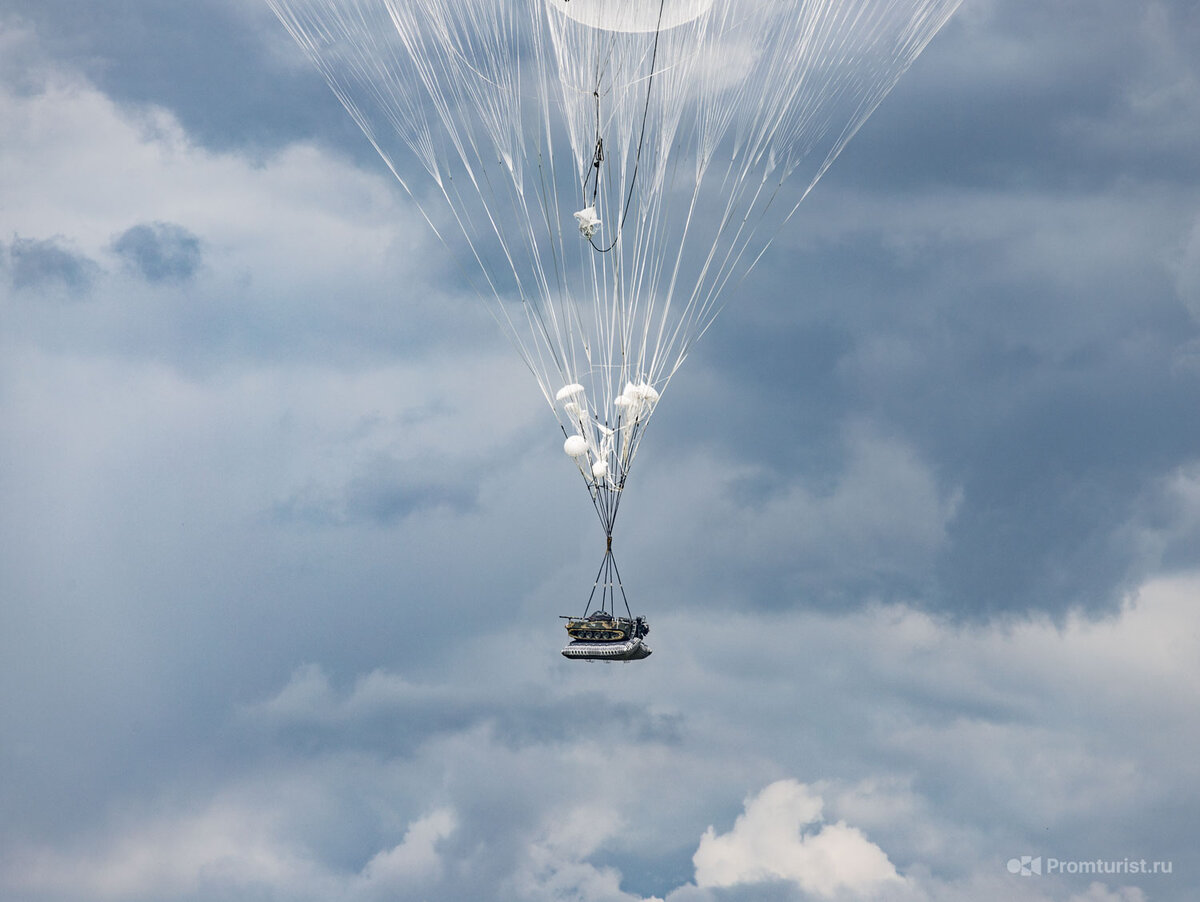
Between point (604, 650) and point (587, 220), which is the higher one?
point (587, 220)

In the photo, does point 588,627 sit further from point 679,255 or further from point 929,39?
point 929,39

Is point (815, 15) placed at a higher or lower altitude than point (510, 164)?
higher

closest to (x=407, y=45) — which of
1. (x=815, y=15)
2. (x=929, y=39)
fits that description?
(x=815, y=15)

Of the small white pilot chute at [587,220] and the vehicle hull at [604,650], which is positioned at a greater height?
the small white pilot chute at [587,220]

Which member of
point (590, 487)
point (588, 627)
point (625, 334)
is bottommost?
point (588, 627)

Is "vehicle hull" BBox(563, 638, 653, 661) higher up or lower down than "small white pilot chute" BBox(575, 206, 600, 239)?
lower down

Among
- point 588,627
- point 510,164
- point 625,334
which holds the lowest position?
point 588,627

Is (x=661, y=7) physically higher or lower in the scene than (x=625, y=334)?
higher

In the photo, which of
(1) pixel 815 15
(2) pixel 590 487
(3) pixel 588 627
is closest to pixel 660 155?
(1) pixel 815 15

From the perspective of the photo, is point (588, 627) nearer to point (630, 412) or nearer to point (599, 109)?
point (630, 412)
